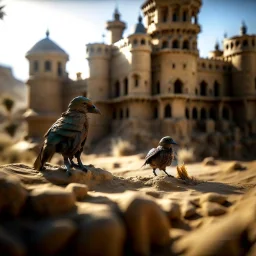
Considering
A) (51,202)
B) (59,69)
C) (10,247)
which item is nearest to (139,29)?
(59,69)

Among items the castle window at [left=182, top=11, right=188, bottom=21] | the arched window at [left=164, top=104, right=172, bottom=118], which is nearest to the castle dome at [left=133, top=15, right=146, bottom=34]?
the castle window at [left=182, top=11, right=188, bottom=21]

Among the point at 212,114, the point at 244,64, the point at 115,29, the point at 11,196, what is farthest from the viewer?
the point at 115,29

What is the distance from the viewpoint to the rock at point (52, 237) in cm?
406

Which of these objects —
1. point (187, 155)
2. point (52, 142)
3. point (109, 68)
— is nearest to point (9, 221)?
point (52, 142)

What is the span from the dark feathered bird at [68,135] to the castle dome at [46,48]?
2644 centimetres

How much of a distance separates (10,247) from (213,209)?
366 cm

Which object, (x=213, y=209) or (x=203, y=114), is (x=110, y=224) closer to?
(x=213, y=209)

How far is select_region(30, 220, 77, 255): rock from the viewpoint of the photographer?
406cm

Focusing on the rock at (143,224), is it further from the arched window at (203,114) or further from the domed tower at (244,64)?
the domed tower at (244,64)

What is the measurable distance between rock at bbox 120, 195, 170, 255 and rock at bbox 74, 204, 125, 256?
0.18 m

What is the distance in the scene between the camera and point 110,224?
435cm

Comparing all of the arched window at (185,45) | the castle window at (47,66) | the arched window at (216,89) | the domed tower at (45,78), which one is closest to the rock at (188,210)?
the arched window at (185,45)

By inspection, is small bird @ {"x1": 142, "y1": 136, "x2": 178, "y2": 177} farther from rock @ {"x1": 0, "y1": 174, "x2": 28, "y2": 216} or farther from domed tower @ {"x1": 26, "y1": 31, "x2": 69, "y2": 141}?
domed tower @ {"x1": 26, "y1": 31, "x2": 69, "y2": 141}

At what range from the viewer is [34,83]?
3197 centimetres
